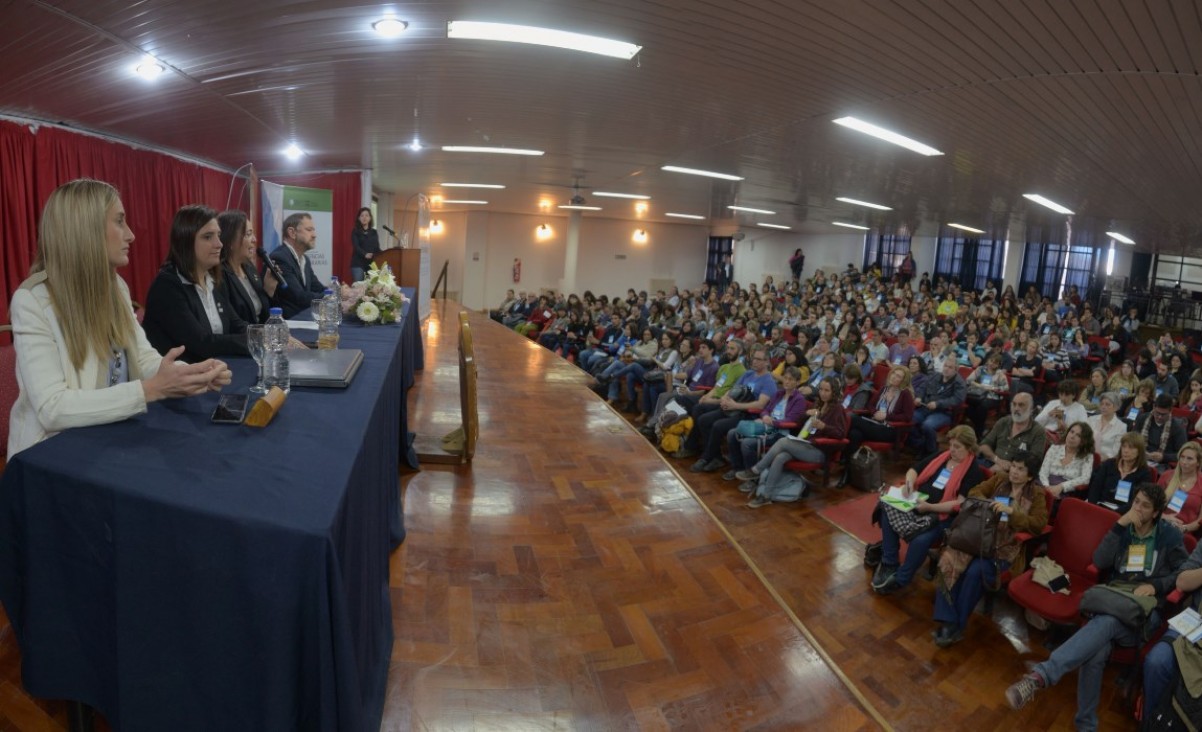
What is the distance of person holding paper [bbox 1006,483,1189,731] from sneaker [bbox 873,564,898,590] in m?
0.98

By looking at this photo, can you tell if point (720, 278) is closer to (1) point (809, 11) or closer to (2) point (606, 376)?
(2) point (606, 376)

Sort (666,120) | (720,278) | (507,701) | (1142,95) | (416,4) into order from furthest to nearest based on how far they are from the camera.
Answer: (720,278) → (666,120) → (1142,95) → (416,4) → (507,701)

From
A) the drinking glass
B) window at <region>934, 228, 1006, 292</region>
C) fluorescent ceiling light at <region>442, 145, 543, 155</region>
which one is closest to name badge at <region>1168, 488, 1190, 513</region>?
the drinking glass

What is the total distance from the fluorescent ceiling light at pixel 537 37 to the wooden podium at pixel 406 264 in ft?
13.5

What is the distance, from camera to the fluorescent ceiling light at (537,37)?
11.7ft

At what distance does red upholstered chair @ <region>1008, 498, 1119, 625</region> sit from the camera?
3.46 m

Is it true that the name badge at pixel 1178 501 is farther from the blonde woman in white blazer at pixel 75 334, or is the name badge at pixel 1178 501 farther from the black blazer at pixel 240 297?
the black blazer at pixel 240 297

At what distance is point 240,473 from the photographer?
115 cm

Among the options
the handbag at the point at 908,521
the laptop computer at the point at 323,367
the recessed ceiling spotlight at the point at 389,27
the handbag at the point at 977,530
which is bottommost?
the handbag at the point at 908,521

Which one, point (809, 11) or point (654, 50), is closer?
point (809, 11)

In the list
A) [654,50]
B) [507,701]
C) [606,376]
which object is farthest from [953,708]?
[606,376]

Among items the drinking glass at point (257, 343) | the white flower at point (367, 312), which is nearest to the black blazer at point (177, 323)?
the drinking glass at point (257, 343)

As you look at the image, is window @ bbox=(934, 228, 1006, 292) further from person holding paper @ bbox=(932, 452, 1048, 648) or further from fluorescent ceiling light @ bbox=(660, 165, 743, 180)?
person holding paper @ bbox=(932, 452, 1048, 648)

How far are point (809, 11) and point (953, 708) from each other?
346 cm
